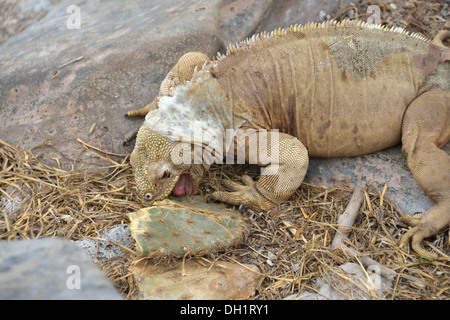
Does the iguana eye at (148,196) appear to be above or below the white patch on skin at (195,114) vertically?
below

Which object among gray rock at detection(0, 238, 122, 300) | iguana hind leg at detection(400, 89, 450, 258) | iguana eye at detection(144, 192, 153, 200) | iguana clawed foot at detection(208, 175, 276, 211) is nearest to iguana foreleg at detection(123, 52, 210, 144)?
iguana eye at detection(144, 192, 153, 200)

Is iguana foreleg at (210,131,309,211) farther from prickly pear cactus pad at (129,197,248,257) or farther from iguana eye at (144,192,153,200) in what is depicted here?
iguana eye at (144,192,153,200)

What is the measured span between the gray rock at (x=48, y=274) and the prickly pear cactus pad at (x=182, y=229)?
2.25ft

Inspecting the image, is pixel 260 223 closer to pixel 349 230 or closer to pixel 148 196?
pixel 349 230

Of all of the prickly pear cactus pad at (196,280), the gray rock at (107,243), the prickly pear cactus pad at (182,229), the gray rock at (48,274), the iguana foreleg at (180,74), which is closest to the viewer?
the gray rock at (48,274)

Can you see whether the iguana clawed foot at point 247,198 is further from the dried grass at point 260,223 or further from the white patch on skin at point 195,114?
the white patch on skin at point 195,114

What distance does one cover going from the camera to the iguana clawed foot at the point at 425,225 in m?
3.27

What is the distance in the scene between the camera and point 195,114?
11.5 ft

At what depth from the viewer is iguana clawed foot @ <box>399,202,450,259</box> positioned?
3268mm

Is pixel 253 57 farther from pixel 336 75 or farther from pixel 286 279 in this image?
pixel 286 279

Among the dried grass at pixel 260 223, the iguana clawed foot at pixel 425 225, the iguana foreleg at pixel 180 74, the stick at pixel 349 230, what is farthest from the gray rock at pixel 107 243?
the iguana clawed foot at pixel 425 225

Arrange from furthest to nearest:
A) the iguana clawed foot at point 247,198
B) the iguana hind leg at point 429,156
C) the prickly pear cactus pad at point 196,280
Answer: the iguana clawed foot at point 247,198 < the iguana hind leg at point 429,156 < the prickly pear cactus pad at point 196,280

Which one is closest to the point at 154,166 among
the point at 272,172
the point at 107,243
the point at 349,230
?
the point at 107,243

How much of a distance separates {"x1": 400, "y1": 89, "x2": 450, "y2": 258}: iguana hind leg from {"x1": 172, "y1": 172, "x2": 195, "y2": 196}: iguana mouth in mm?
1679
